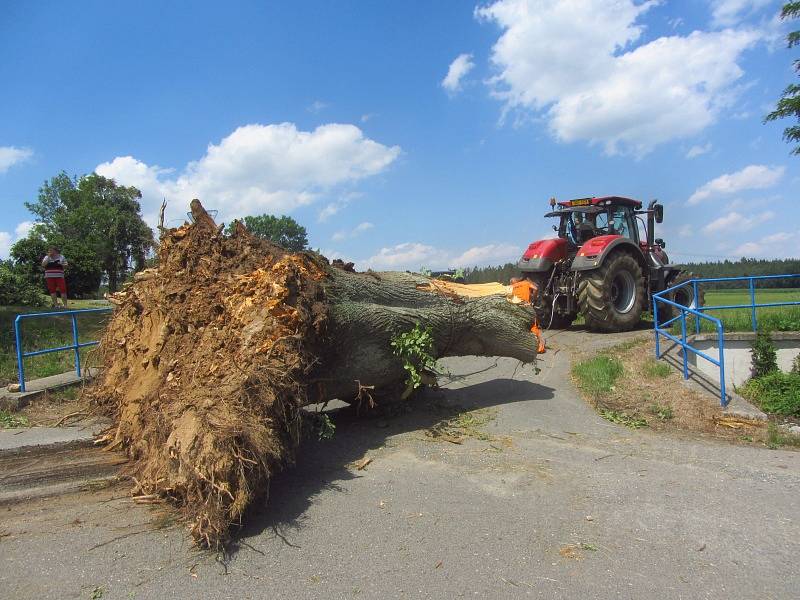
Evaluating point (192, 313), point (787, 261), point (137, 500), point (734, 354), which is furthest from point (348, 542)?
point (787, 261)

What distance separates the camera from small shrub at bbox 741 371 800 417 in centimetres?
790

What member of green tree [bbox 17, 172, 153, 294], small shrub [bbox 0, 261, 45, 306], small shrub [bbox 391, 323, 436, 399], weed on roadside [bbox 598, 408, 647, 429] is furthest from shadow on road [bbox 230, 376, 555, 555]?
green tree [bbox 17, 172, 153, 294]

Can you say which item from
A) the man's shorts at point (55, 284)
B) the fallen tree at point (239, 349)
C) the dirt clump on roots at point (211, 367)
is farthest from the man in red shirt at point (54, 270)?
the dirt clump on roots at point (211, 367)

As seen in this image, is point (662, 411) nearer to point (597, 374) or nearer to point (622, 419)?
point (622, 419)

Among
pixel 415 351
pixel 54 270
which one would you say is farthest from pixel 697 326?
pixel 54 270

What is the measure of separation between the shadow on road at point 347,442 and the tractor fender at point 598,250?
12.0ft

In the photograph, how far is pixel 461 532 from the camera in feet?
12.6

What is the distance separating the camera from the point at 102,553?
3.51m

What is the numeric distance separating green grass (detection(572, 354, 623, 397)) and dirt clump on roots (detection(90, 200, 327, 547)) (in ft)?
15.5

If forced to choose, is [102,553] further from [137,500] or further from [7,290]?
[7,290]

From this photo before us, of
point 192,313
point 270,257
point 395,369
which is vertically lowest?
point 395,369

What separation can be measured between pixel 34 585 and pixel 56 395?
533cm

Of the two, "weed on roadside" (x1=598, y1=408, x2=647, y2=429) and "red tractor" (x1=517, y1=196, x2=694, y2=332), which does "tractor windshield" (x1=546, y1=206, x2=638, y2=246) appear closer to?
"red tractor" (x1=517, y1=196, x2=694, y2=332)

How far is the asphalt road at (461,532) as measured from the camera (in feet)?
10.5
